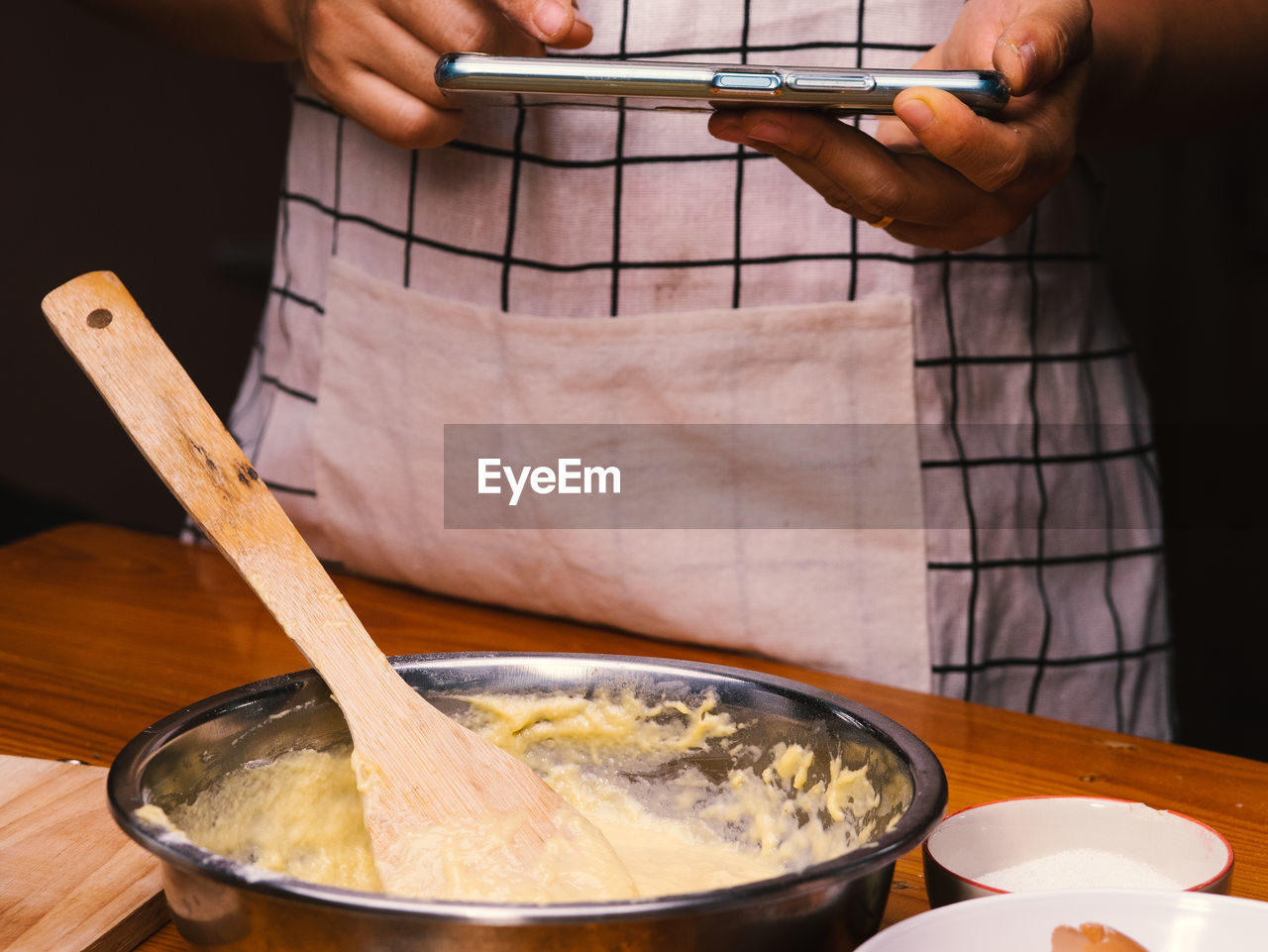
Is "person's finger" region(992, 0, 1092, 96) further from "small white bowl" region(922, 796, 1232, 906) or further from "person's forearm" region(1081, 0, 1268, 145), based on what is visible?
"small white bowl" region(922, 796, 1232, 906)

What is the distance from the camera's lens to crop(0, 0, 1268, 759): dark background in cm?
247

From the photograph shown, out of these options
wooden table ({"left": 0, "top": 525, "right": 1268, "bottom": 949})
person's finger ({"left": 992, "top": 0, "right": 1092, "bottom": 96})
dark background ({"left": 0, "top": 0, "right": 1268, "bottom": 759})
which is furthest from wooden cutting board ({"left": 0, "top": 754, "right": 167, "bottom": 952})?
dark background ({"left": 0, "top": 0, "right": 1268, "bottom": 759})

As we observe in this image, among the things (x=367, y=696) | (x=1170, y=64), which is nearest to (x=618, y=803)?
(x=367, y=696)

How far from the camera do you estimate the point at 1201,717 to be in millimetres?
2332

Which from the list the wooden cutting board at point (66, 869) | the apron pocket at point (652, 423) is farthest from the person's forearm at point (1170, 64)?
the wooden cutting board at point (66, 869)

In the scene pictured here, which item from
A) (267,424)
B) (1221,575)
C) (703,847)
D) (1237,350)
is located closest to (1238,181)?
(1237,350)

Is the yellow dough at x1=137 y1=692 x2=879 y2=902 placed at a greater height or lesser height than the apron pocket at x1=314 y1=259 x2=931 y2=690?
lesser

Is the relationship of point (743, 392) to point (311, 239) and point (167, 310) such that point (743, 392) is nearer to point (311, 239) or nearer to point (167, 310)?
point (311, 239)

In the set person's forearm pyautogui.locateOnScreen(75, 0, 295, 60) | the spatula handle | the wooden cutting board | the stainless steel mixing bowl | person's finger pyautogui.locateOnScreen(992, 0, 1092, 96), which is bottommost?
the wooden cutting board

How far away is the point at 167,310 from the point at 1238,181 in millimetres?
2330

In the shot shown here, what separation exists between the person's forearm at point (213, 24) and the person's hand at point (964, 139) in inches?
17.6

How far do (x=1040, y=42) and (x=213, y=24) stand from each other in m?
0.66

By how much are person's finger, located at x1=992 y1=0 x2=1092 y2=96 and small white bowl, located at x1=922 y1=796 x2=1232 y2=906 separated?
35 centimetres

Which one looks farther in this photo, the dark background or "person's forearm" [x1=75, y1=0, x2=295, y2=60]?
the dark background
